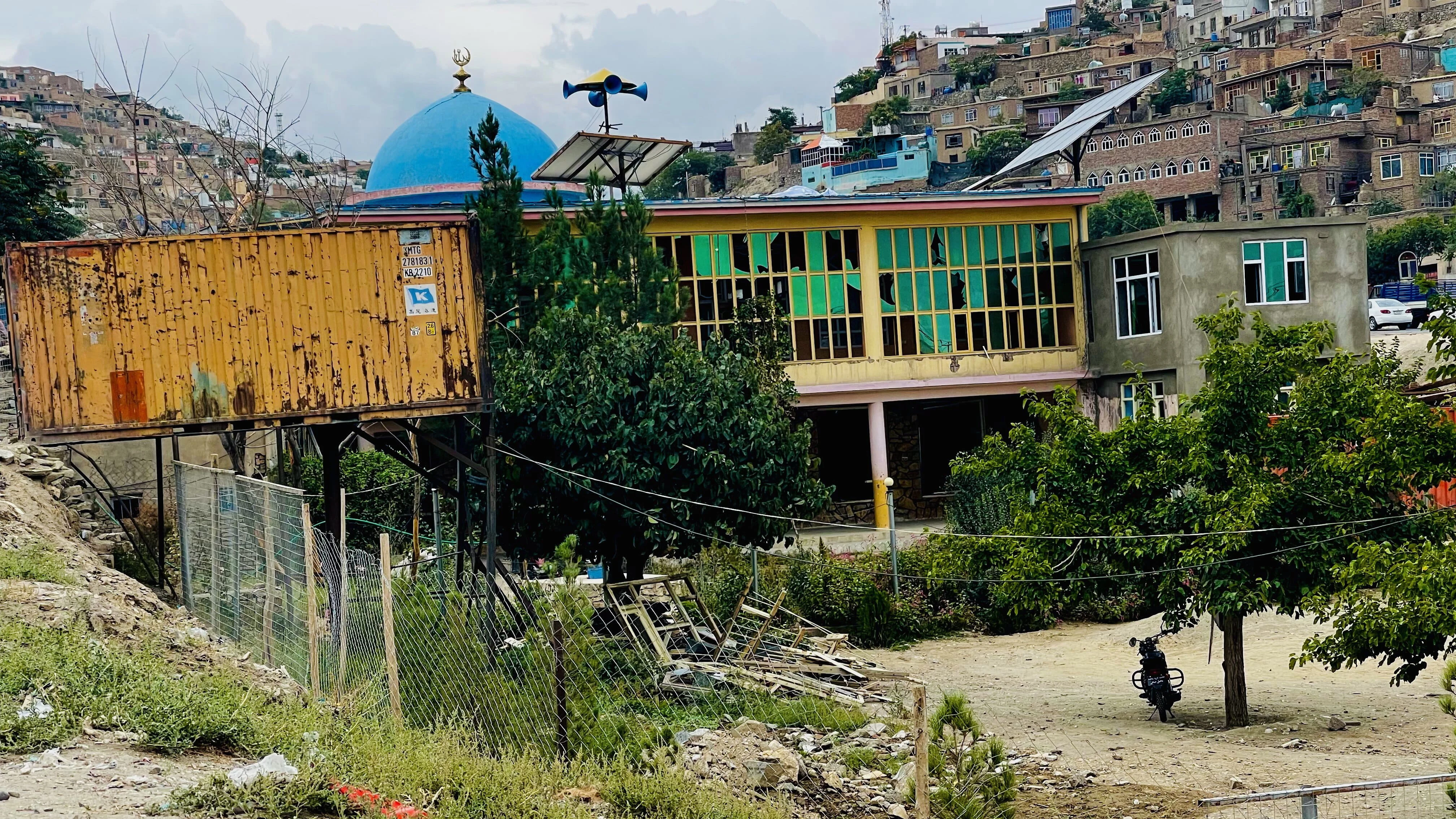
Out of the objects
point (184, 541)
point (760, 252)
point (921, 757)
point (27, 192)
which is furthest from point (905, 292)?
point (921, 757)

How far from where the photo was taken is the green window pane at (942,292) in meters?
32.1

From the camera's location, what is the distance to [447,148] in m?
33.0

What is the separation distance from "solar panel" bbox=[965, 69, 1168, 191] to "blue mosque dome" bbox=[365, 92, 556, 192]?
10402 mm

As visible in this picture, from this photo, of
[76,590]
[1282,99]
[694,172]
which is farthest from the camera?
[694,172]

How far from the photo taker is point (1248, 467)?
1502cm

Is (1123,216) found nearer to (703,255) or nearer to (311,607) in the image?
(703,255)

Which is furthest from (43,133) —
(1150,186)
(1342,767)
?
(1150,186)

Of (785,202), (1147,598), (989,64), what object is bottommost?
(1147,598)

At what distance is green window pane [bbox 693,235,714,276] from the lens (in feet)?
101

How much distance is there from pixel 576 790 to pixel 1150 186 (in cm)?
9703

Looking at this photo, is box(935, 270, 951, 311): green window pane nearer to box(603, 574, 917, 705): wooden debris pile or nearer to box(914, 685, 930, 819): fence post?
box(603, 574, 917, 705): wooden debris pile

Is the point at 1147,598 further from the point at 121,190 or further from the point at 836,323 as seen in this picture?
the point at 121,190

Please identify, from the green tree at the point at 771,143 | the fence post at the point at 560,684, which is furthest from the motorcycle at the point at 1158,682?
the green tree at the point at 771,143

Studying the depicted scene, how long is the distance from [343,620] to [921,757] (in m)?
4.56
